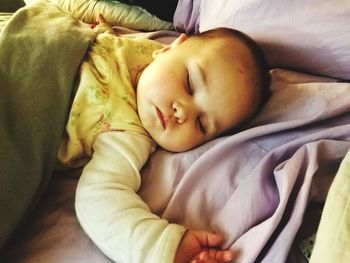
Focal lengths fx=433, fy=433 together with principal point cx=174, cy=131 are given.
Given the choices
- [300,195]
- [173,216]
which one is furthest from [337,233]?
[173,216]

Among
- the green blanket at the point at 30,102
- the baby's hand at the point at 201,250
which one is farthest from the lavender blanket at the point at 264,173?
the green blanket at the point at 30,102

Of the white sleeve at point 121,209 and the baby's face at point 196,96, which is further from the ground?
the baby's face at point 196,96

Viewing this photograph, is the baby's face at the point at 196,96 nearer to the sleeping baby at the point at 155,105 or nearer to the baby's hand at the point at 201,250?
the sleeping baby at the point at 155,105

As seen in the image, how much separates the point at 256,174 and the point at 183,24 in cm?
68

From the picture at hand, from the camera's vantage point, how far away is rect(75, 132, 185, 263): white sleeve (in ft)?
2.05

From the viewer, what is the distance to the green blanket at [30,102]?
68 centimetres

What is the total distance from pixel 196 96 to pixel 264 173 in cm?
20

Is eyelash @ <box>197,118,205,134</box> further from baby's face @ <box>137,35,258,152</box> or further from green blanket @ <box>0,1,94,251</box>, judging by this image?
green blanket @ <box>0,1,94,251</box>

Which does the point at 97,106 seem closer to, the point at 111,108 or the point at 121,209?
the point at 111,108

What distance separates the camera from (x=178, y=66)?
2.75 ft

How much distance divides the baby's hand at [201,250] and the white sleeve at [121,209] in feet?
0.05

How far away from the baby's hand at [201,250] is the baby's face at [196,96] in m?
0.21

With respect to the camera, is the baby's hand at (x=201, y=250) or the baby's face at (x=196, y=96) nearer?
the baby's hand at (x=201, y=250)

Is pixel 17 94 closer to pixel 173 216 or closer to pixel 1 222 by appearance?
pixel 1 222
